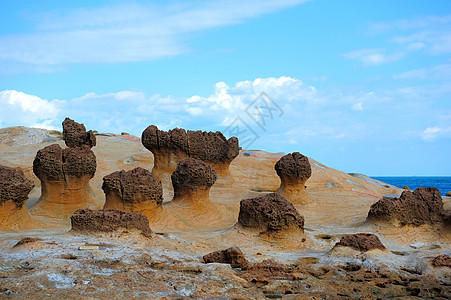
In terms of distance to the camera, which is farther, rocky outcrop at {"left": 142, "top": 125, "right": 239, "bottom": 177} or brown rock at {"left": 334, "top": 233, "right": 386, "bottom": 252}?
rocky outcrop at {"left": 142, "top": 125, "right": 239, "bottom": 177}

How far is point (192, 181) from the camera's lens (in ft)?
34.0

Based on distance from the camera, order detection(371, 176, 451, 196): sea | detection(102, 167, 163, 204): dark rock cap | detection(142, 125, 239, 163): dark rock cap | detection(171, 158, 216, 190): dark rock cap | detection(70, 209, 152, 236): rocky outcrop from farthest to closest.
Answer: detection(371, 176, 451, 196): sea < detection(142, 125, 239, 163): dark rock cap < detection(171, 158, 216, 190): dark rock cap < detection(102, 167, 163, 204): dark rock cap < detection(70, 209, 152, 236): rocky outcrop

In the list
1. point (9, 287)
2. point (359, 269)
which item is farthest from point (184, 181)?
point (9, 287)

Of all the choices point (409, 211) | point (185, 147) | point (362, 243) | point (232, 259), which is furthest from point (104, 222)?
point (185, 147)

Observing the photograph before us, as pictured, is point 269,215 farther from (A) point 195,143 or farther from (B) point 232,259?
(A) point 195,143

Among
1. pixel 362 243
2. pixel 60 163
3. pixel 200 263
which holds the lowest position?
pixel 200 263

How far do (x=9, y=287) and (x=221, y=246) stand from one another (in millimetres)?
3519

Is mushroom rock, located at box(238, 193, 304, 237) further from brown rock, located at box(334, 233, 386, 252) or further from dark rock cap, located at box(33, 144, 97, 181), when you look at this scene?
dark rock cap, located at box(33, 144, 97, 181)

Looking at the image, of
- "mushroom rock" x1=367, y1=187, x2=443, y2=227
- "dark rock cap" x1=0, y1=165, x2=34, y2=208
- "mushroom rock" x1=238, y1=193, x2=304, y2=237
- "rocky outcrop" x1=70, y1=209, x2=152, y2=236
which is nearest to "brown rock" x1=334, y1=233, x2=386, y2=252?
"mushroom rock" x1=238, y1=193, x2=304, y2=237

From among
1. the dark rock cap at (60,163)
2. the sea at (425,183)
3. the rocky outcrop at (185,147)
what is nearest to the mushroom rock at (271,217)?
the dark rock cap at (60,163)

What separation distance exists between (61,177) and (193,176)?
272 centimetres

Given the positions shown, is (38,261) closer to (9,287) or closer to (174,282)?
(9,287)

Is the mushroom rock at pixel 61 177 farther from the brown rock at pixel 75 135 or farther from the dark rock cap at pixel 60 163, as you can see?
the brown rock at pixel 75 135

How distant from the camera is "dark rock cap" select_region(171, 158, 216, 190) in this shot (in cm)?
1034
